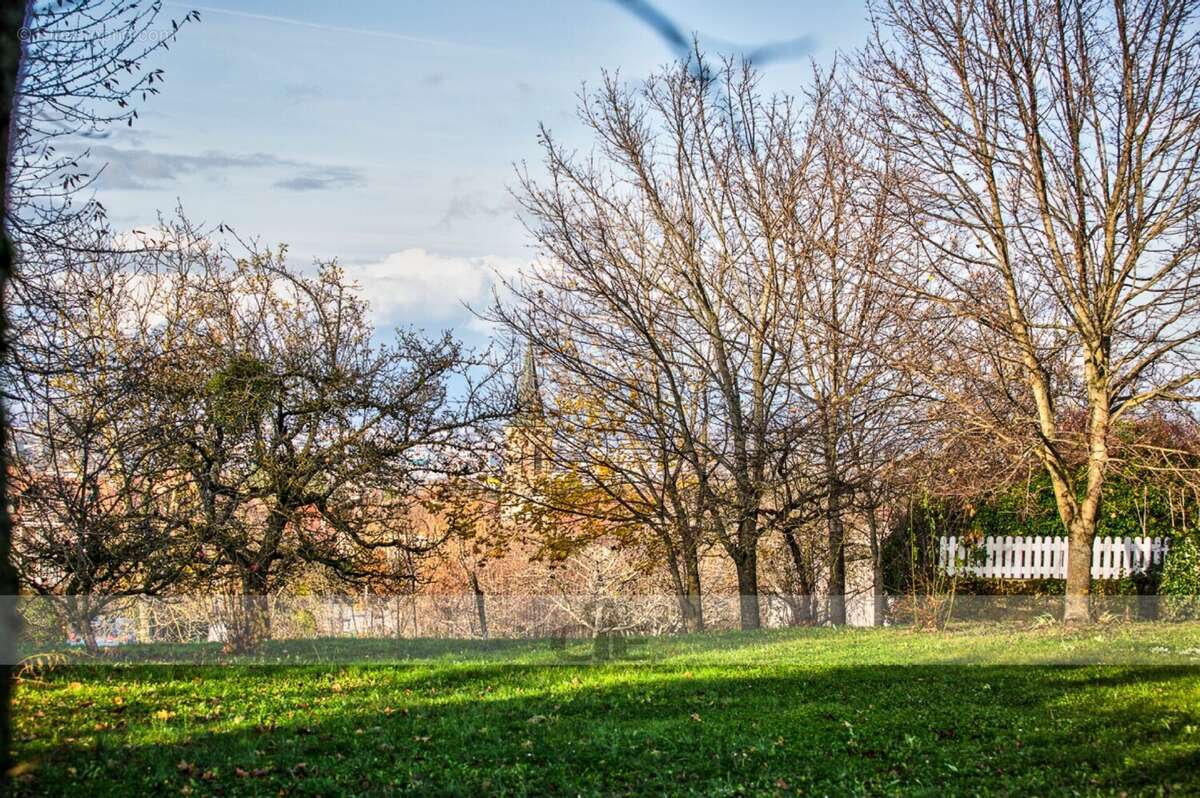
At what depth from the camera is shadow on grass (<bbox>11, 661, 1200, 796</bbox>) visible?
5.80 m

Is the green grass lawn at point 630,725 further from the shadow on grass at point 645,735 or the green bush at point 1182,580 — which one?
→ the green bush at point 1182,580

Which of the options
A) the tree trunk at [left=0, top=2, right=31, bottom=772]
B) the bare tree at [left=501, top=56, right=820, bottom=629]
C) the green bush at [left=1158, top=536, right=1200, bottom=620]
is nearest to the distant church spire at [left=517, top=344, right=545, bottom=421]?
the bare tree at [left=501, top=56, right=820, bottom=629]

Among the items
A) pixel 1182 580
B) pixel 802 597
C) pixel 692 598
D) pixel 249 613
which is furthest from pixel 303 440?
pixel 1182 580

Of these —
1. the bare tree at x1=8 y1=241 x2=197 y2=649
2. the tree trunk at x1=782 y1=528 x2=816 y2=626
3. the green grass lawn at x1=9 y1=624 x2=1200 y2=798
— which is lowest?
the tree trunk at x1=782 y1=528 x2=816 y2=626

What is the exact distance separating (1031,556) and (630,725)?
43.2 ft

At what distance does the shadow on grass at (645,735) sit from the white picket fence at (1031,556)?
8506 millimetres

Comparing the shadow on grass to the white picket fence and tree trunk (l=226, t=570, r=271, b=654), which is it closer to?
tree trunk (l=226, t=570, r=271, b=654)

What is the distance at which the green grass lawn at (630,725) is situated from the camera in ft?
19.1

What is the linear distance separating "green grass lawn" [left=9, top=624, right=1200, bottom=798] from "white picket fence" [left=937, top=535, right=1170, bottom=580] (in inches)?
266

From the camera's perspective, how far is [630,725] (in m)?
7.25

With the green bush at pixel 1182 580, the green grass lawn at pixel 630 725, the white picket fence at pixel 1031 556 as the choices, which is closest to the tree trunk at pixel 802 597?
the white picket fence at pixel 1031 556

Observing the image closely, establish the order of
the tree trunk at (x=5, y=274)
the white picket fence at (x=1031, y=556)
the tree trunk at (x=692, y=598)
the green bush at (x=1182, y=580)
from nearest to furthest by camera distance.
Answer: the tree trunk at (x=5, y=274) < the green bush at (x=1182, y=580) < the tree trunk at (x=692, y=598) < the white picket fence at (x=1031, y=556)

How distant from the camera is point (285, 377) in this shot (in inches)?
528

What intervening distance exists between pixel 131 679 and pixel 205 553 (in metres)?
4.45
